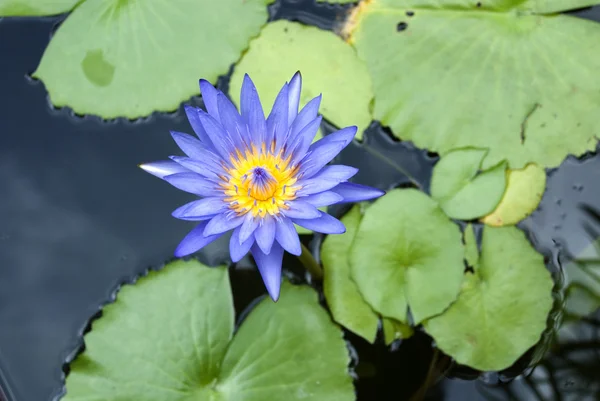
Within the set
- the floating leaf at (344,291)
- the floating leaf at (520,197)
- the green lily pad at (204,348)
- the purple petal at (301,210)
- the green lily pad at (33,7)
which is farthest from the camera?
the green lily pad at (33,7)

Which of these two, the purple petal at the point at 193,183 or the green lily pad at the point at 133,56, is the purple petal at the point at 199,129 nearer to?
the purple petal at the point at 193,183

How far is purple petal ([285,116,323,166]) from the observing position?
1.47m

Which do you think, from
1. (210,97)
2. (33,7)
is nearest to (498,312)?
(210,97)

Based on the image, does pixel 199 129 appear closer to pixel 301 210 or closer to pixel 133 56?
pixel 301 210

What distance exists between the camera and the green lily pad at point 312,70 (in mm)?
2219

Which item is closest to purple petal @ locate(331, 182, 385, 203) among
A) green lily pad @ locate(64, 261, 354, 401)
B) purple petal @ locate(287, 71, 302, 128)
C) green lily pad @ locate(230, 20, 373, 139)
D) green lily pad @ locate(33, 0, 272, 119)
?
purple petal @ locate(287, 71, 302, 128)

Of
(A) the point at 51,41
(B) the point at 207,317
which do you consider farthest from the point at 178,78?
(B) the point at 207,317

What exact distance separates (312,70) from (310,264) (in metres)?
0.82

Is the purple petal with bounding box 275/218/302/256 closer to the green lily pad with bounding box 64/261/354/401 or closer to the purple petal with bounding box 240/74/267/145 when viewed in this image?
the purple petal with bounding box 240/74/267/145

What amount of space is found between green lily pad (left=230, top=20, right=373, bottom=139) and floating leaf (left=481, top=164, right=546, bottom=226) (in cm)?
64

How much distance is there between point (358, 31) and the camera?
2326 millimetres

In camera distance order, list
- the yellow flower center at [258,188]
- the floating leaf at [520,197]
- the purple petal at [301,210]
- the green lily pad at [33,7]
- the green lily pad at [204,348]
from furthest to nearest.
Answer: the green lily pad at [33,7] < the floating leaf at [520,197] < the green lily pad at [204,348] < the yellow flower center at [258,188] < the purple petal at [301,210]

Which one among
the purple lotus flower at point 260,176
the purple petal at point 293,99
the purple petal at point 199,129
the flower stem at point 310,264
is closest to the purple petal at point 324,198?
the purple lotus flower at point 260,176

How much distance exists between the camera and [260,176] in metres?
1.43
